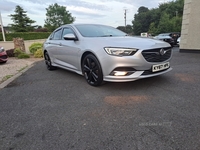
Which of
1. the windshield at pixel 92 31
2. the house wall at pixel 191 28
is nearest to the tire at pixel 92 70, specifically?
the windshield at pixel 92 31

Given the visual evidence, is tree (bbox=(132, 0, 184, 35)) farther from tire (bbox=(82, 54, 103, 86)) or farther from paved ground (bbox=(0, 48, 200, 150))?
tire (bbox=(82, 54, 103, 86))

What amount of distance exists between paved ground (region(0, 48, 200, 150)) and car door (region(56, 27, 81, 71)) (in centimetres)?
67

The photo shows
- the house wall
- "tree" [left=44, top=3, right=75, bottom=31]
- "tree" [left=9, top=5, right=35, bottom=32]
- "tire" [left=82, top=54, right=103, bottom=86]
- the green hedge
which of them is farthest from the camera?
"tree" [left=44, top=3, right=75, bottom=31]

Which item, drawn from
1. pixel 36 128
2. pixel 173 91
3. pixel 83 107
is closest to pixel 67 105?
pixel 83 107

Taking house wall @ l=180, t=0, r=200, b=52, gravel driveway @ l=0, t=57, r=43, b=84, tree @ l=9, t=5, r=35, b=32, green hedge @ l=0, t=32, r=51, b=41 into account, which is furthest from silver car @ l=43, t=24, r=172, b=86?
tree @ l=9, t=5, r=35, b=32

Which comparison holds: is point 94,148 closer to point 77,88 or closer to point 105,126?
point 105,126

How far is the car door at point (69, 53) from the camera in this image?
3617 millimetres

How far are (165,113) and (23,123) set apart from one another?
78.1 inches

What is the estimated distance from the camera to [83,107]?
2.49 meters

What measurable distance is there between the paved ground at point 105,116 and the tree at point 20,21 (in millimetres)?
37709

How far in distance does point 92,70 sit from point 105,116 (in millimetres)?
1284

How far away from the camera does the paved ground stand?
1.67 meters

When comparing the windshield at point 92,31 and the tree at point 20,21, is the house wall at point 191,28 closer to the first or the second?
the windshield at point 92,31

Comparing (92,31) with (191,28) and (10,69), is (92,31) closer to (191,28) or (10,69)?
(10,69)
